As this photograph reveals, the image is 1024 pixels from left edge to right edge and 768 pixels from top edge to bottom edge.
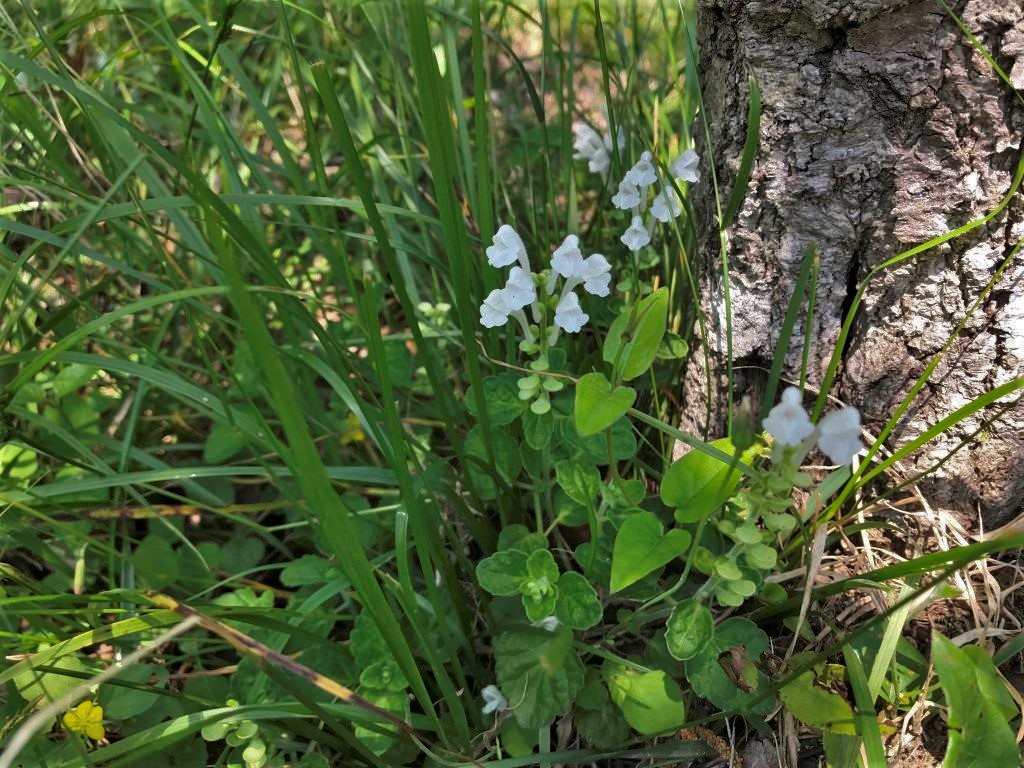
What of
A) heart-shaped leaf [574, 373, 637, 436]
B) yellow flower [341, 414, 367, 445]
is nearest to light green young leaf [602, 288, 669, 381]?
heart-shaped leaf [574, 373, 637, 436]

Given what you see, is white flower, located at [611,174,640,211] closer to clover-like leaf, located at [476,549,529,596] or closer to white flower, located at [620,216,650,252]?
white flower, located at [620,216,650,252]

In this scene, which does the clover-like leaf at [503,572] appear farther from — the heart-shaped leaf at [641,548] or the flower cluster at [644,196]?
the flower cluster at [644,196]

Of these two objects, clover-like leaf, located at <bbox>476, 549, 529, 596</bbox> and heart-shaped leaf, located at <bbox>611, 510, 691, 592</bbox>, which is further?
clover-like leaf, located at <bbox>476, 549, 529, 596</bbox>

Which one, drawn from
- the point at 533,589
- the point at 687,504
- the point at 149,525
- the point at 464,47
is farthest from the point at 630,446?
the point at 464,47

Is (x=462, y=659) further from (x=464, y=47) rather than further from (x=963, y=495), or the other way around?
(x=464, y=47)

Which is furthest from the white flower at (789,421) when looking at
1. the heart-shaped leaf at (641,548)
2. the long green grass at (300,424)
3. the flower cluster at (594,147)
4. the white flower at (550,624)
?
the flower cluster at (594,147)

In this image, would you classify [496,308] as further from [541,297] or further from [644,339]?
[644,339]
